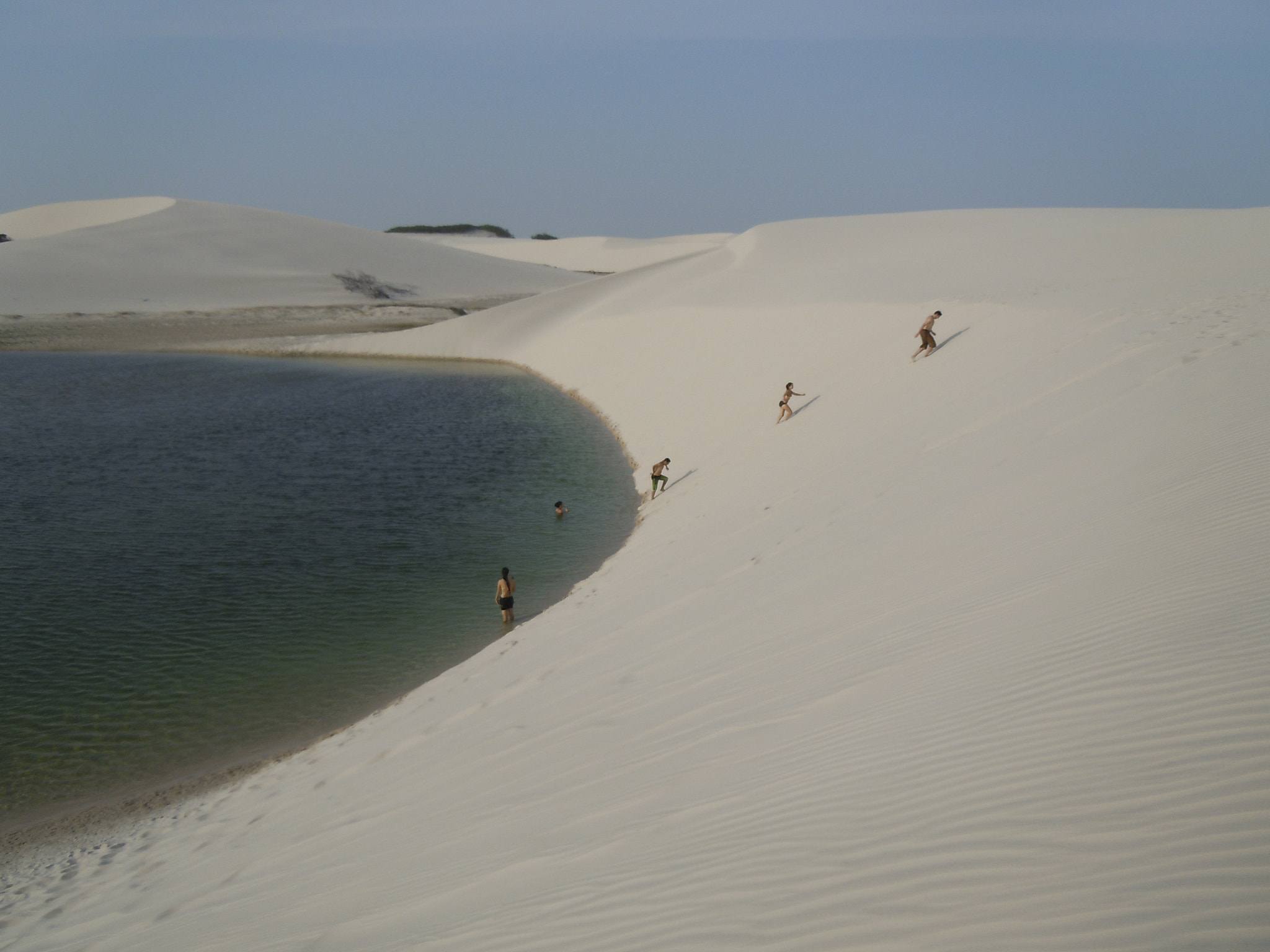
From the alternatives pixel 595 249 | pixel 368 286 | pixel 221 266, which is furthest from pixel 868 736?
pixel 595 249

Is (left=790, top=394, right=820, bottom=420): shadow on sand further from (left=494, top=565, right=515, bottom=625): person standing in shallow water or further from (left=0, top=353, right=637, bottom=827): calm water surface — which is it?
(left=494, top=565, right=515, bottom=625): person standing in shallow water

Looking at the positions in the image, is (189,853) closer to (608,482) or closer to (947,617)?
(947,617)

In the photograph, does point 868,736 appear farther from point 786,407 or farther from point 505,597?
point 786,407

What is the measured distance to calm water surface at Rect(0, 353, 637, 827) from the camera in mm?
8281

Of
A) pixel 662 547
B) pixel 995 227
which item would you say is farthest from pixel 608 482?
pixel 995 227

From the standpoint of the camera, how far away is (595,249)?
413ft

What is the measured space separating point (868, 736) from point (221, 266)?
67.0m

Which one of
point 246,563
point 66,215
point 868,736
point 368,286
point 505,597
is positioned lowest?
point 868,736

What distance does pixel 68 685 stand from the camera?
349 inches

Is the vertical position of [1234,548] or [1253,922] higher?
[1234,548]

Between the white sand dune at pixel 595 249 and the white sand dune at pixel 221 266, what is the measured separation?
32137 mm

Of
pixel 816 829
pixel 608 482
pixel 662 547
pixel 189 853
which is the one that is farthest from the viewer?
pixel 608 482

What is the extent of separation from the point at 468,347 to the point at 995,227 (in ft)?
73.0

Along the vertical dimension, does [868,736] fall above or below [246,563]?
below
